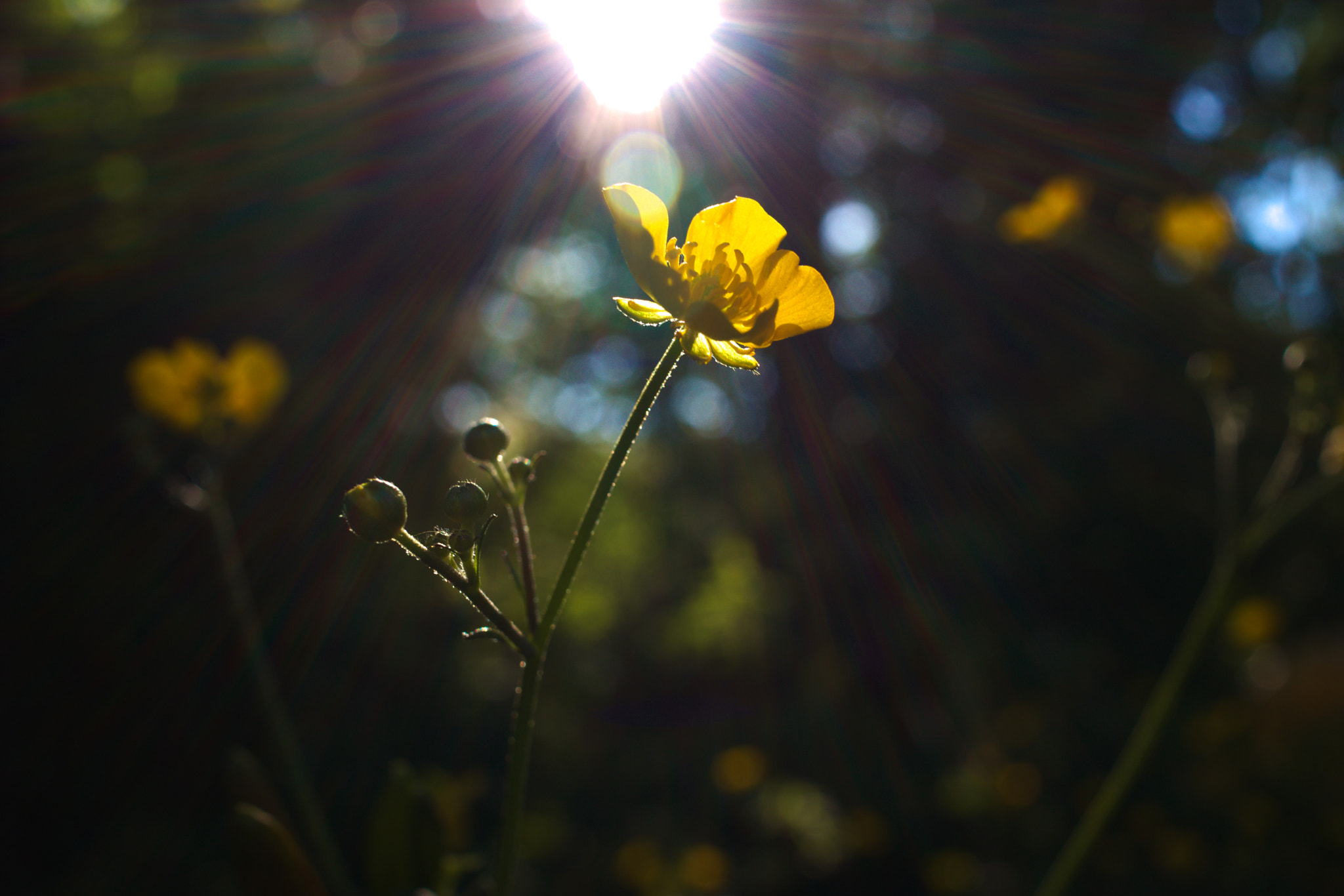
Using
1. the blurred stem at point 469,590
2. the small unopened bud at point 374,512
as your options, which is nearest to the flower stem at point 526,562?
the blurred stem at point 469,590

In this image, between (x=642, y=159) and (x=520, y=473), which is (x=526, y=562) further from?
(x=642, y=159)

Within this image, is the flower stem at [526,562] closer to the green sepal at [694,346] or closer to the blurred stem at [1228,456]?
the green sepal at [694,346]

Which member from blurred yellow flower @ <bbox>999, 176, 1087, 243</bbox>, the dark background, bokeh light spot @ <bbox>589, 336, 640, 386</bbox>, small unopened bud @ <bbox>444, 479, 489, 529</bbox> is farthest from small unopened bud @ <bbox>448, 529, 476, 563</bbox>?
bokeh light spot @ <bbox>589, 336, 640, 386</bbox>

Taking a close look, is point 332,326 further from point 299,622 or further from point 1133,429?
point 1133,429

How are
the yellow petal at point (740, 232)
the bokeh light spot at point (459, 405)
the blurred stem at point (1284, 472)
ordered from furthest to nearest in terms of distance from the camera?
the bokeh light spot at point (459, 405), the blurred stem at point (1284, 472), the yellow petal at point (740, 232)

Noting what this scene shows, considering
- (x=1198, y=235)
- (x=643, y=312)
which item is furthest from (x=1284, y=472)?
(x=1198, y=235)

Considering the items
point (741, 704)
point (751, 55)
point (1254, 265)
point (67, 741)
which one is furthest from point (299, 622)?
point (1254, 265)
